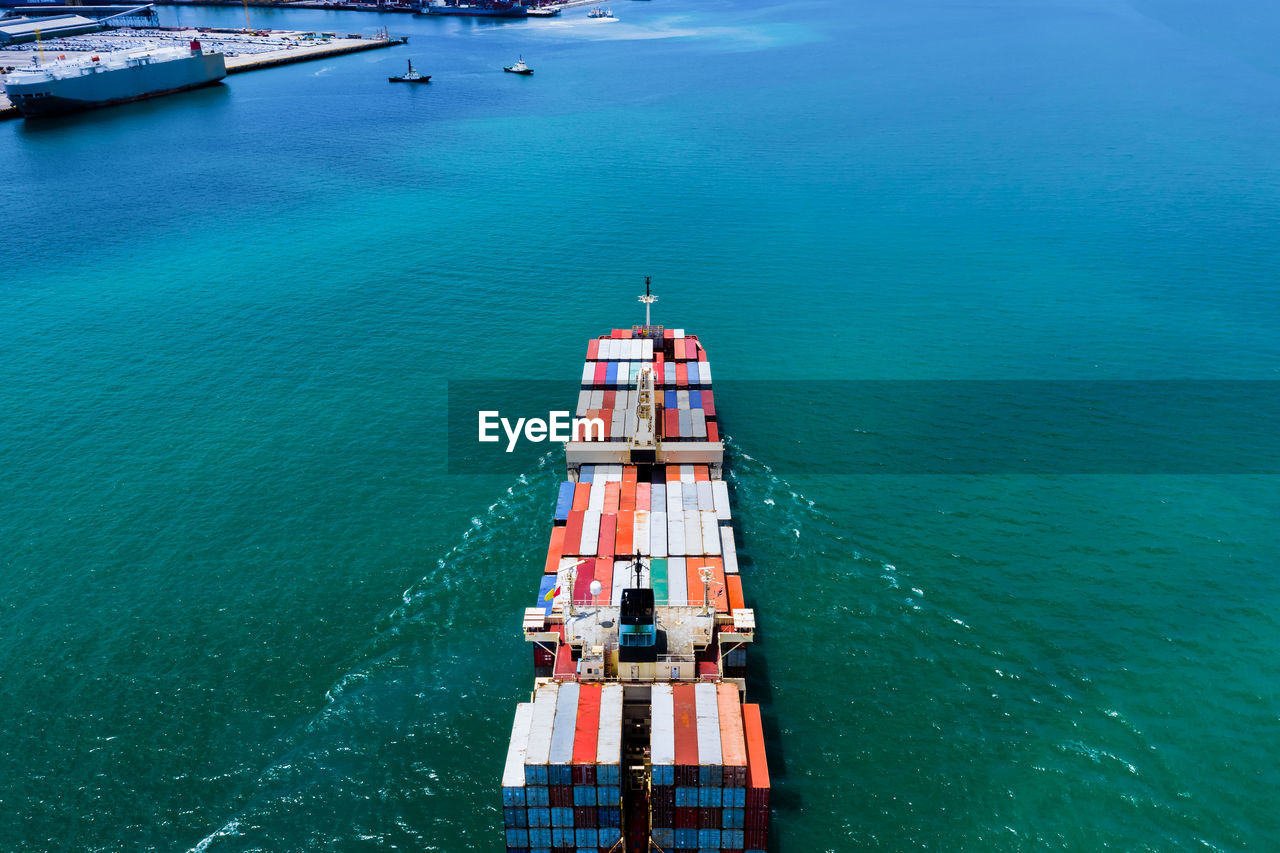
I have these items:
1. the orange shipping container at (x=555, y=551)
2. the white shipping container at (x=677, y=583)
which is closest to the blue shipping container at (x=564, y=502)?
the orange shipping container at (x=555, y=551)

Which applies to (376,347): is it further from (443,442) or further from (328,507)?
(328,507)

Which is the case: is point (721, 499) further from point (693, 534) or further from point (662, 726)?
point (662, 726)

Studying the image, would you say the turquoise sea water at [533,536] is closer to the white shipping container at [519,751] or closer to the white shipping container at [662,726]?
the white shipping container at [519,751]

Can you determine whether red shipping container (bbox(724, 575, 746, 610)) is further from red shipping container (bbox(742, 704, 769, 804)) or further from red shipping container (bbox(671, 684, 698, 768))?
red shipping container (bbox(742, 704, 769, 804))

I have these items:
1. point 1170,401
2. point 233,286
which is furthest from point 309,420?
point 1170,401

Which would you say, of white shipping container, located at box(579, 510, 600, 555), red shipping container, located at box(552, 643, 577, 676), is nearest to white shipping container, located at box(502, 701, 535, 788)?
red shipping container, located at box(552, 643, 577, 676)

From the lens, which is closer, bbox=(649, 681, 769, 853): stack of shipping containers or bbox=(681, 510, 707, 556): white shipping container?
bbox=(649, 681, 769, 853): stack of shipping containers

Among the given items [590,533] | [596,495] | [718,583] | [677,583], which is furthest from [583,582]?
[596,495]
